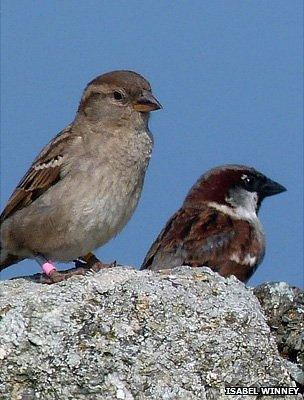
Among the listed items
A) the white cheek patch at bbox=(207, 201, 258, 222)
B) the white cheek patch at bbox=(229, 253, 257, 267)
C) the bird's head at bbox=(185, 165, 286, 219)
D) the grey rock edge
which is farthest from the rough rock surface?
the bird's head at bbox=(185, 165, 286, 219)

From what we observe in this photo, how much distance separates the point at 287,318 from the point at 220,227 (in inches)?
90.4

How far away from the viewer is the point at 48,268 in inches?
254

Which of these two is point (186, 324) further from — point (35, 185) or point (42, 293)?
point (35, 185)

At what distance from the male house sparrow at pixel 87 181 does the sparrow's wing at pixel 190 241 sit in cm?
47

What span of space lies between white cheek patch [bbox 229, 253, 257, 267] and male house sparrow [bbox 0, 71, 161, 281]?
3.10 feet

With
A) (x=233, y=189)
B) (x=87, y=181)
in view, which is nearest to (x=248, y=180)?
(x=233, y=189)

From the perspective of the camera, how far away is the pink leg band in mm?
6280

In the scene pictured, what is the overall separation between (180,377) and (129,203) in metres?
2.48

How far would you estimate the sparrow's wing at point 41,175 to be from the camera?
7129 millimetres

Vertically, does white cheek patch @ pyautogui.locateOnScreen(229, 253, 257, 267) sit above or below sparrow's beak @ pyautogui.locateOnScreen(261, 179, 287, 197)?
below

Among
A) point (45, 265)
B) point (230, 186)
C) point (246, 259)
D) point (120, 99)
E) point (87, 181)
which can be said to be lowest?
point (45, 265)

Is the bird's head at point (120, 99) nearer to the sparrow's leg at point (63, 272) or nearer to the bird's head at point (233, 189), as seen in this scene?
the sparrow's leg at point (63, 272)

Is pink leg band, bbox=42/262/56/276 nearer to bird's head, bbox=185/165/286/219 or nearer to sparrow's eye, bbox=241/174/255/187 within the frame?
bird's head, bbox=185/165/286/219

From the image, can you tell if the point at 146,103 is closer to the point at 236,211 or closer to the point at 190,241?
the point at 190,241
